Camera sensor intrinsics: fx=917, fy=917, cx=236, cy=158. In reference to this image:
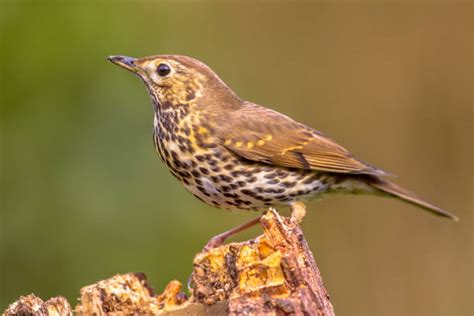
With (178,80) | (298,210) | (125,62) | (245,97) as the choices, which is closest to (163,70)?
(178,80)

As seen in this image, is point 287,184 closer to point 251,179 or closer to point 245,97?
point 251,179

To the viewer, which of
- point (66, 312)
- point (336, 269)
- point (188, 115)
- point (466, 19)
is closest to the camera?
point (66, 312)

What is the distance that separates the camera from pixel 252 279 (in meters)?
4.12

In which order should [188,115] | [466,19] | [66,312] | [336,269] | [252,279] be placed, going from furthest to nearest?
[466,19] → [336,269] → [188,115] → [66,312] → [252,279]

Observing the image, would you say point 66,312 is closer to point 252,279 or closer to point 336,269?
point 252,279

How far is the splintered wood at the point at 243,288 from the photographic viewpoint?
4055mm

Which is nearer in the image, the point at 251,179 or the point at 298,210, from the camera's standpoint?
the point at 251,179

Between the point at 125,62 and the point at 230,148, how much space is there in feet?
2.93

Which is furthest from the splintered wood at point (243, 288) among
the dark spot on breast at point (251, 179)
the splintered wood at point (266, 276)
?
the dark spot on breast at point (251, 179)

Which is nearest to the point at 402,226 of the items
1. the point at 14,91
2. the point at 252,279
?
the point at 14,91

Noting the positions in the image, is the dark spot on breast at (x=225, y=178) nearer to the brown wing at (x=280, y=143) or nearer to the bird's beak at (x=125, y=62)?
the brown wing at (x=280, y=143)

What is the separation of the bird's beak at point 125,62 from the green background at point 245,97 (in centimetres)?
35

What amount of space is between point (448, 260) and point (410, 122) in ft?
4.98

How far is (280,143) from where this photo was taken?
6.02m
